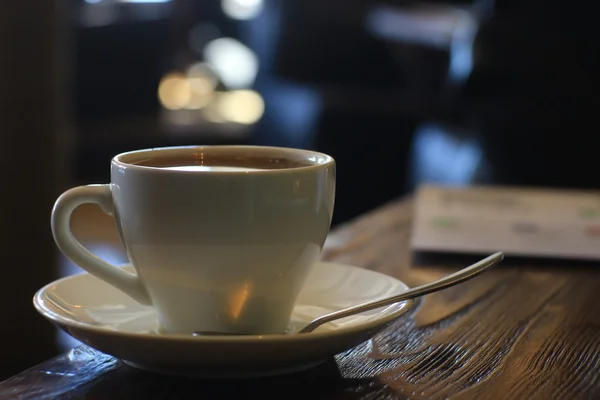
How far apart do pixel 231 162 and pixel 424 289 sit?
6.1 inches

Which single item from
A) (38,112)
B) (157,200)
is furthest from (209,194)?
(38,112)

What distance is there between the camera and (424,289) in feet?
1.45

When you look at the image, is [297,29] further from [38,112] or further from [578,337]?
[578,337]

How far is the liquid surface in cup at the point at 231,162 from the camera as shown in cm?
49

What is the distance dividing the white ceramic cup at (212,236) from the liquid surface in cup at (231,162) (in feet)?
0.06

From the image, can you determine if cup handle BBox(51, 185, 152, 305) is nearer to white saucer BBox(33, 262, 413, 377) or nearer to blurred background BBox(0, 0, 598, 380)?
white saucer BBox(33, 262, 413, 377)

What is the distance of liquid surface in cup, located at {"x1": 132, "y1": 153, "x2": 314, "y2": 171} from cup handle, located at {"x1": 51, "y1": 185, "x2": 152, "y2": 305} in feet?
0.16

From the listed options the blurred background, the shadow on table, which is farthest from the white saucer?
the blurred background

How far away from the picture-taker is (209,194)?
0.41 m

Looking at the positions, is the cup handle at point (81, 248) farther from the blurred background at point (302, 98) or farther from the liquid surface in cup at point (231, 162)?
the blurred background at point (302, 98)

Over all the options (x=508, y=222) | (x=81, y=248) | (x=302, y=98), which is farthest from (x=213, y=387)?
(x=302, y=98)

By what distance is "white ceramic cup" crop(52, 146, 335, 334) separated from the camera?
1.34ft

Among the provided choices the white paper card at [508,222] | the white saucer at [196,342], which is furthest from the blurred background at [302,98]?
the white saucer at [196,342]

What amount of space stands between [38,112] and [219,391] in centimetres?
116
